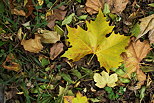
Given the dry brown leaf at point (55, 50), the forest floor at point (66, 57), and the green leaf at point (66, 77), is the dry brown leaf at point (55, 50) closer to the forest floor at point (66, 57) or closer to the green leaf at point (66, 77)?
the forest floor at point (66, 57)

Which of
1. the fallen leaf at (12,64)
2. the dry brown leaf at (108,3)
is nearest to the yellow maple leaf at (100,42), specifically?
the dry brown leaf at (108,3)

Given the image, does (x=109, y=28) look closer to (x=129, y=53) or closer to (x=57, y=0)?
(x=129, y=53)

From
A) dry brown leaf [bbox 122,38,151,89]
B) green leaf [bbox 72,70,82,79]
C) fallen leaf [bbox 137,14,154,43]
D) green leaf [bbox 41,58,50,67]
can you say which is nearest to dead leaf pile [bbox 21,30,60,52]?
green leaf [bbox 41,58,50,67]

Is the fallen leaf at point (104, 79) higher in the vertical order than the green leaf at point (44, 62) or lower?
Answer: lower

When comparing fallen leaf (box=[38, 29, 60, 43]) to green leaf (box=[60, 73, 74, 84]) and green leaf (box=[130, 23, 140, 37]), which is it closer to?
green leaf (box=[60, 73, 74, 84])

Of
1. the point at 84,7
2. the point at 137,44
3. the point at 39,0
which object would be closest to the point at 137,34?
the point at 137,44

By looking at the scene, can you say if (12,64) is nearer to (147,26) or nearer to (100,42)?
(100,42)
